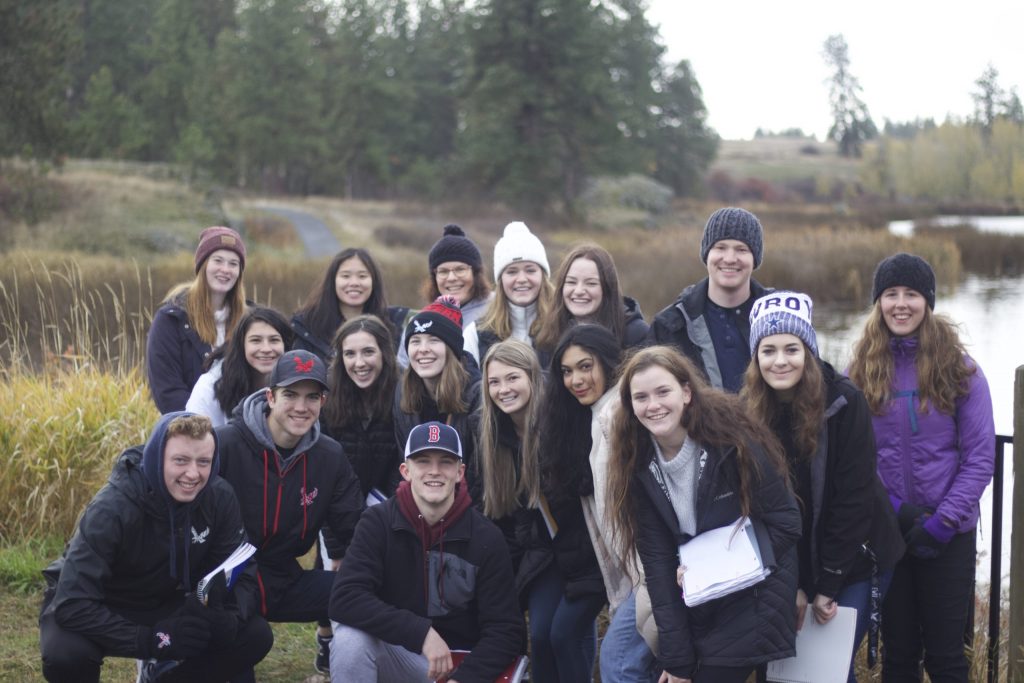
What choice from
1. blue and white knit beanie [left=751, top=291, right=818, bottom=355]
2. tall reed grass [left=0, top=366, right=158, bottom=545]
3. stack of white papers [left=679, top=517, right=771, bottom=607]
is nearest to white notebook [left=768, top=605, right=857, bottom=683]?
stack of white papers [left=679, top=517, right=771, bottom=607]

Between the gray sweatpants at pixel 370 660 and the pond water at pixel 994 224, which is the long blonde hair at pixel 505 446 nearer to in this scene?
the gray sweatpants at pixel 370 660

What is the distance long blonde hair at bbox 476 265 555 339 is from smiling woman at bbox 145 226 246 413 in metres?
1.22

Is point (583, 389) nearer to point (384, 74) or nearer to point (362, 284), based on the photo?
point (362, 284)

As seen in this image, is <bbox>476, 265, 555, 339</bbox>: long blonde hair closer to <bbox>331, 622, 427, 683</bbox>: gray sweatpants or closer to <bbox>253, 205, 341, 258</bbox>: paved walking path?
<bbox>331, 622, 427, 683</bbox>: gray sweatpants

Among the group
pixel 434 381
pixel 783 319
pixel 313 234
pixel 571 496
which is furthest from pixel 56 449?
pixel 313 234

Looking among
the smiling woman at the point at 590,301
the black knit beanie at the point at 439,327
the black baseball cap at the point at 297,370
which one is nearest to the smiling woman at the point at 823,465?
the smiling woman at the point at 590,301

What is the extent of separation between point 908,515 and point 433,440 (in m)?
1.63

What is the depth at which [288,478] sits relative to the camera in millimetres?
3902

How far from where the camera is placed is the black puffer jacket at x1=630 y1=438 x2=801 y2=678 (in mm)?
3068

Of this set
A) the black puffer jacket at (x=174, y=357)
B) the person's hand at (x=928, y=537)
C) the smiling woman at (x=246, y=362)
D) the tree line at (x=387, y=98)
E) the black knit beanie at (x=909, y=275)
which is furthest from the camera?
the tree line at (x=387, y=98)

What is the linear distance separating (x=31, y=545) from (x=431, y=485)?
308 centimetres

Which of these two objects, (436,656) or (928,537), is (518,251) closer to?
(436,656)

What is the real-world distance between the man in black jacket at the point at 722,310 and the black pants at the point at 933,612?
0.94m

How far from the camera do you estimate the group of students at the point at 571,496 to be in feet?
10.5
